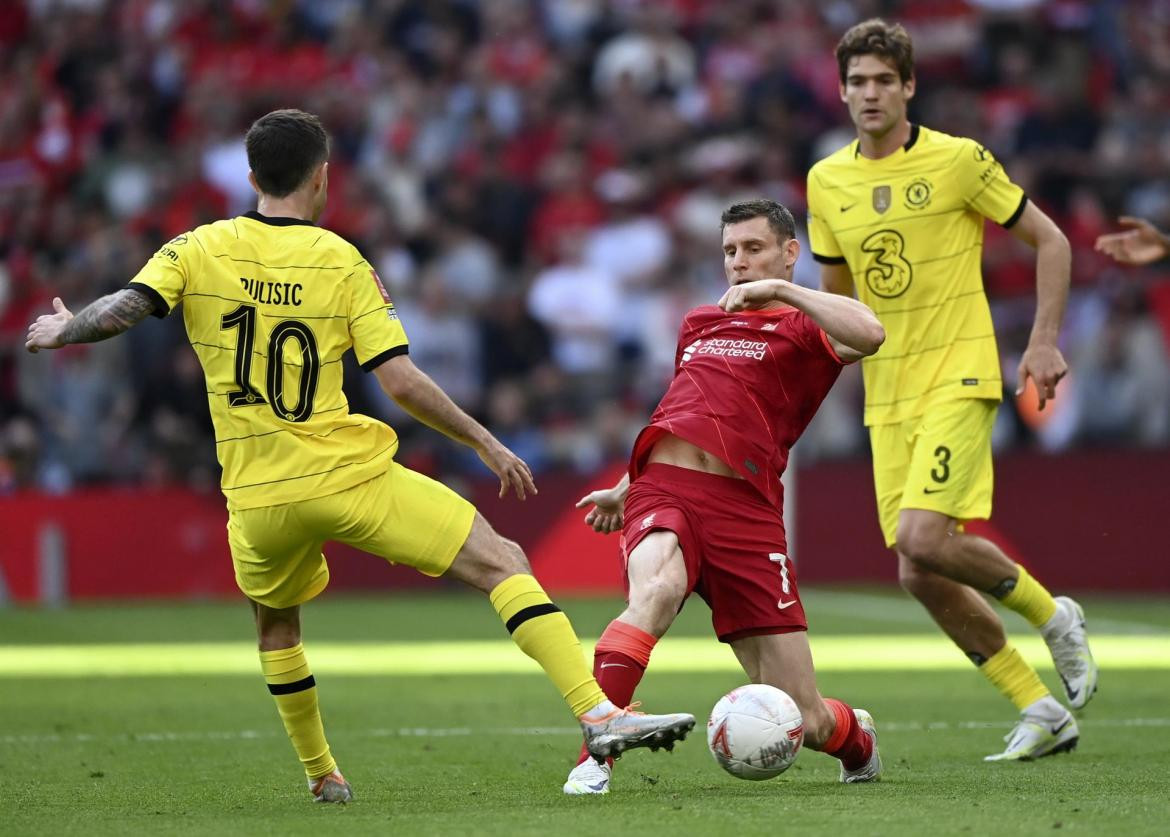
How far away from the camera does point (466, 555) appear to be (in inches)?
227

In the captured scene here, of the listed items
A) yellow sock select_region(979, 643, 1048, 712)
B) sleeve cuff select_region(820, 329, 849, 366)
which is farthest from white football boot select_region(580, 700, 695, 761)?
yellow sock select_region(979, 643, 1048, 712)

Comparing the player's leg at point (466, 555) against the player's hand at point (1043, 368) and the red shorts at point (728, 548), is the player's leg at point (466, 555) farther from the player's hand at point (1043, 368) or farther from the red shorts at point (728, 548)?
the player's hand at point (1043, 368)

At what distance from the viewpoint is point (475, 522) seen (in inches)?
231

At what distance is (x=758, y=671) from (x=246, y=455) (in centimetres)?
188

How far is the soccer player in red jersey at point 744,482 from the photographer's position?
5.98 m

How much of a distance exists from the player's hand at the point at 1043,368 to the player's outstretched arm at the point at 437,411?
221 cm

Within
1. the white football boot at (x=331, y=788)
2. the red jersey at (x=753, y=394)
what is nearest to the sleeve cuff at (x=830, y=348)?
the red jersey at (x=753, y=394)

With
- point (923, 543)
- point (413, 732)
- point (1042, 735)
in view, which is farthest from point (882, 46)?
point (413, 732)

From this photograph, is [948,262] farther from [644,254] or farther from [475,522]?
[644,254]

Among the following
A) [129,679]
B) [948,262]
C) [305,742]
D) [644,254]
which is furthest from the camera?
[644,254]

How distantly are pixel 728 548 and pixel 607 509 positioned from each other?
507 mm

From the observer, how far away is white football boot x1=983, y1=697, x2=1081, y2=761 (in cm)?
695

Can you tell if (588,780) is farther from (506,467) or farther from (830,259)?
(830,259)

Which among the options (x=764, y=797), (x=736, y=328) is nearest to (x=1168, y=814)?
(x=764, y=797)
